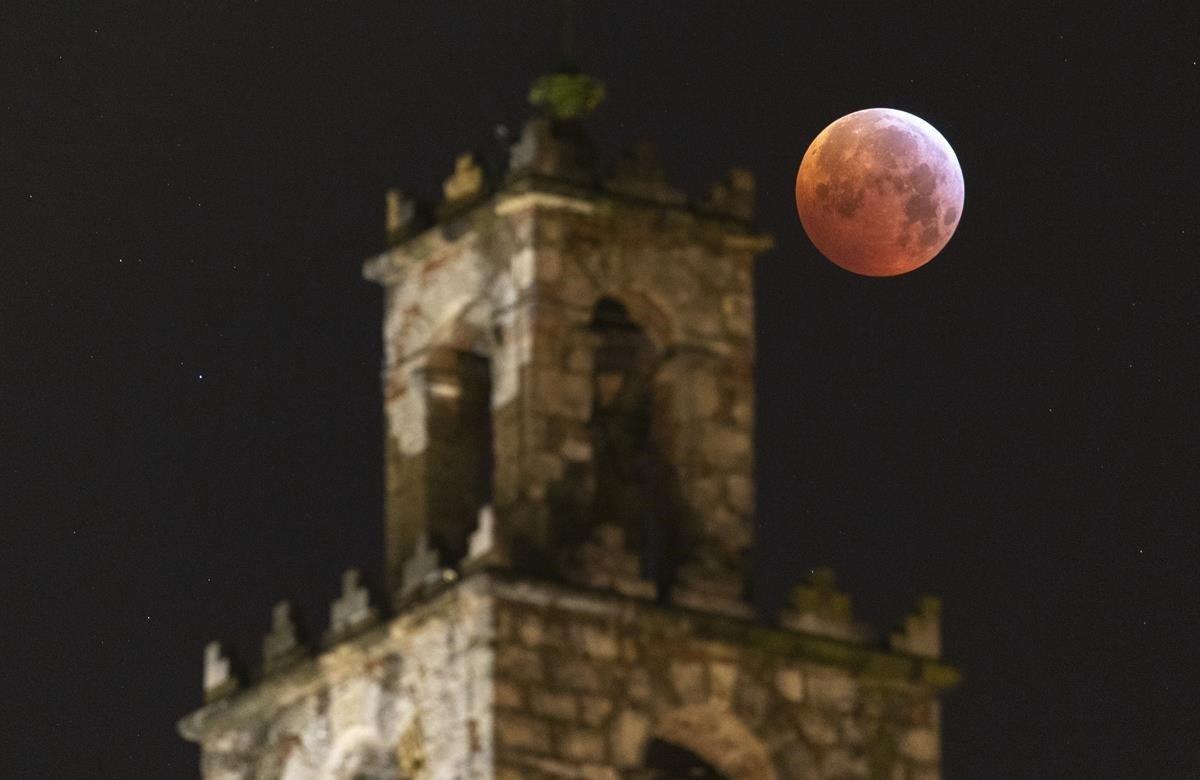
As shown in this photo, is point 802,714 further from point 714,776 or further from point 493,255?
point 493,255

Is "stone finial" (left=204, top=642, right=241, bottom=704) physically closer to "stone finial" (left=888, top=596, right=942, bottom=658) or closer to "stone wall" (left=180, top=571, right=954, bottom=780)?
"stone wall" (left=180, top=571, right=954, bottom=780)

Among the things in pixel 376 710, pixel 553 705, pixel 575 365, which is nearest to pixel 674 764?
pixel 553 705

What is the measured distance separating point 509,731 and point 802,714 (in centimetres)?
246

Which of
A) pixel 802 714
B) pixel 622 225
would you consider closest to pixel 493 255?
pixel 622 225

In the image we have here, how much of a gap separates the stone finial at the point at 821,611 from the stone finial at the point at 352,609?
9.42ft

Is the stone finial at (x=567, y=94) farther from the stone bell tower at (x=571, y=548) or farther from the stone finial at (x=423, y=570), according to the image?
the stone finial at (x=423, y=570)

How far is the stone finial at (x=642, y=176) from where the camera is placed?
49031 millimetres

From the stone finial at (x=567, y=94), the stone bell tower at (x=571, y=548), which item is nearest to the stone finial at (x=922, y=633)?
the stone bell tower at (x=571, y=548)

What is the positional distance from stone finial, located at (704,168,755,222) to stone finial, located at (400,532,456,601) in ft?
11.2

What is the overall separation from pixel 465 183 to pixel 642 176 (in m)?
1.26

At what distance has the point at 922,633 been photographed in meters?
49.0

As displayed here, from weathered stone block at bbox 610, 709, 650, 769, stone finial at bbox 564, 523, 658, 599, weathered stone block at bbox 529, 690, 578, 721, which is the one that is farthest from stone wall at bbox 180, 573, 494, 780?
weathered stone block at bbox 610, 709, 650, 769

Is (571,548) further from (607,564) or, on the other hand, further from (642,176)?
(642,176)

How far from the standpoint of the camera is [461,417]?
49.4m
